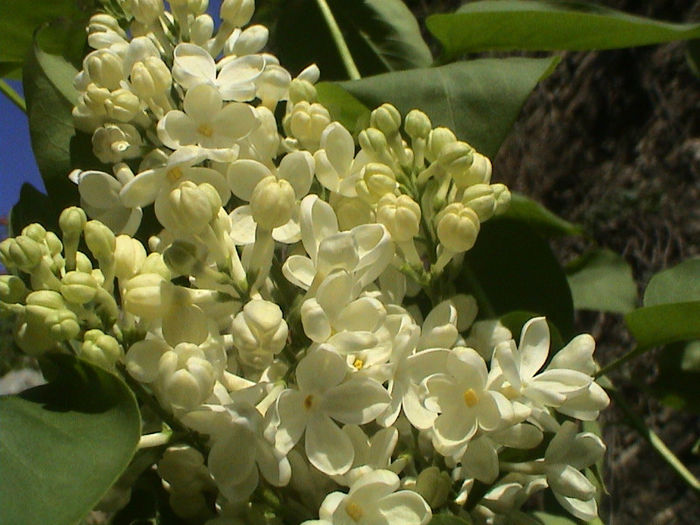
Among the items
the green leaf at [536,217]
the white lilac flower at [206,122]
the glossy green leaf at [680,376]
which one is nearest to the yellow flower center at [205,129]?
the white lilac flower at [206,122]

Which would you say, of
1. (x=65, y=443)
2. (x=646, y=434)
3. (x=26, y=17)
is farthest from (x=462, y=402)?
(x=26, y=17)

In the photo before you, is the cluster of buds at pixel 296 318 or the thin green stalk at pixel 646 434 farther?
the thin green stalk at pixel 646 434

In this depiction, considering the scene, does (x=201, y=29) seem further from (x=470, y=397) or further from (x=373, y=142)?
(x=470, y=397)

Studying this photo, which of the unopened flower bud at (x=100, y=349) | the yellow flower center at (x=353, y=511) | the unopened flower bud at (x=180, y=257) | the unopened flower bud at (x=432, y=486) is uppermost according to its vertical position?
the unopened flower bud at (x=180, y=257)

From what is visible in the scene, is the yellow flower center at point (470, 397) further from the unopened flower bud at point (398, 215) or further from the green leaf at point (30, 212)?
the green leaf at point (30, 212)

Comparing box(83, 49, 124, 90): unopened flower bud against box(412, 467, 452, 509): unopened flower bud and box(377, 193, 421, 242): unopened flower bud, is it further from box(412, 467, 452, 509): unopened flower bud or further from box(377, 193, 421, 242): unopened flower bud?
box(412, 467, 452, 509): unopened flower bud

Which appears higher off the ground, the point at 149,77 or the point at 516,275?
the point at 149,77
